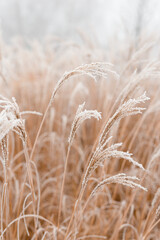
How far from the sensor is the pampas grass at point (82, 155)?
2.00 ft

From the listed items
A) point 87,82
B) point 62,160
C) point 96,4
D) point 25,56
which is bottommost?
point 62,160

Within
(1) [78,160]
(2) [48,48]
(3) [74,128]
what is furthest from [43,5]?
(3) [74,128]

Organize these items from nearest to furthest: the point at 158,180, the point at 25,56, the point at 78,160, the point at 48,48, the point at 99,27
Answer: the point at 158,180, the point at 78,160, the point at 25,56, the point at 48,48, the point at 99,27

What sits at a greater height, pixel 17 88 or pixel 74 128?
pixel 17 88

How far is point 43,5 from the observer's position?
10.6m

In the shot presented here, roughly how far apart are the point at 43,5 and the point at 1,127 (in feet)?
35.8

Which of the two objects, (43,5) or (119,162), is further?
(43,5)

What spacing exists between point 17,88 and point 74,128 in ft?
5.80

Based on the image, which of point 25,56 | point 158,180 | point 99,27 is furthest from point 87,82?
point 99,27

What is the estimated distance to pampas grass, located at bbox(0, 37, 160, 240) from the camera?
24.0 inches

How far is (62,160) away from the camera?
1598mm

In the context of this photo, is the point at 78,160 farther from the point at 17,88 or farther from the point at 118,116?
the point at 118,116

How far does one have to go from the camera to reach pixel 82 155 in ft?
5.09

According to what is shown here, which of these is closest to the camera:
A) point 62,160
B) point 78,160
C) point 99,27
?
point 62,160
